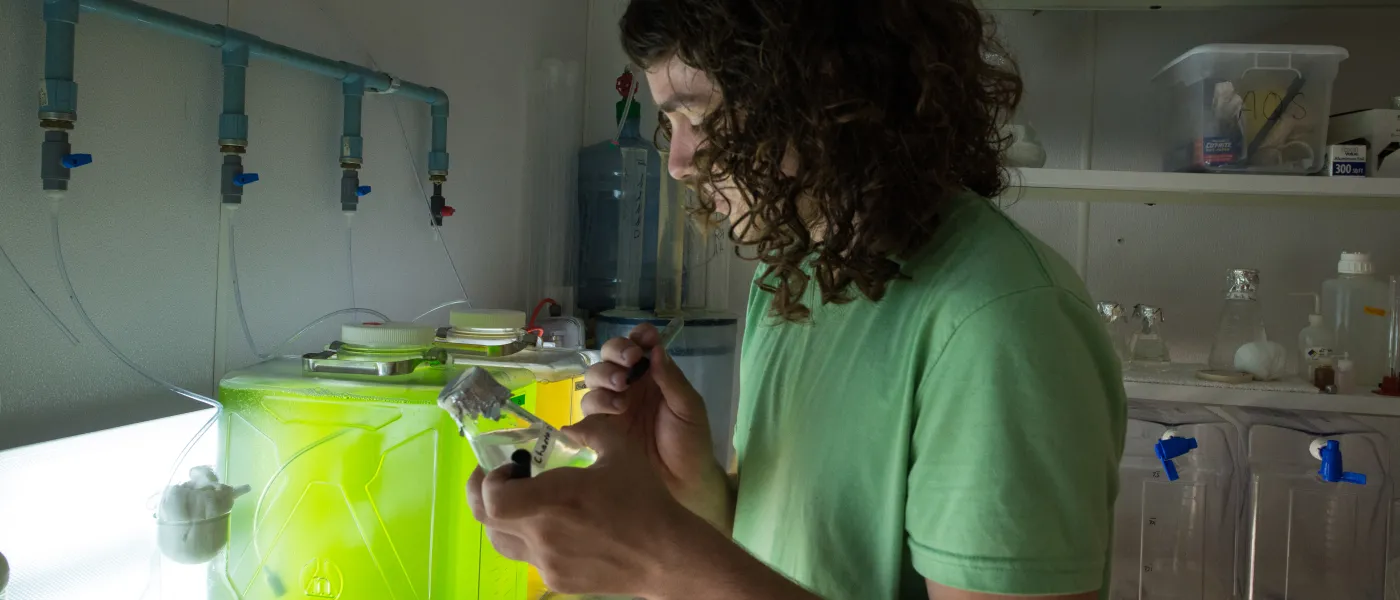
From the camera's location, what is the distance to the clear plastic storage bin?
1477 millimetres

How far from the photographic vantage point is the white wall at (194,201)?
0.80 meters

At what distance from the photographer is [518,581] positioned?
3.70 ft

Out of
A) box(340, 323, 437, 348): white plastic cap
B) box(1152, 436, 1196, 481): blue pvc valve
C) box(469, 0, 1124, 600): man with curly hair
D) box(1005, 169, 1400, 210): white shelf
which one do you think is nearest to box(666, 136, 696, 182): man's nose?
box(469, 0, 1124, 600): man with curly hair

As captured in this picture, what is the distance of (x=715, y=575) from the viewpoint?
62 cm

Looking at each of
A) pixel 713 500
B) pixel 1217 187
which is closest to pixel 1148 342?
pixel 1217 187

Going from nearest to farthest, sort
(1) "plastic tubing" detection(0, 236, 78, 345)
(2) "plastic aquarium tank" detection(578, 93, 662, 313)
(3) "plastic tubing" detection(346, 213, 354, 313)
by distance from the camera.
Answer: (1) "plastic tubing" detection(0, 236, 78, 345) < (3) "plastic tubing" detection(346, 213, 354, 313) < (2) "plastic aquarium tank" detection(578, 93, 662, 313)

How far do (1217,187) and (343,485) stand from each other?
4.54 ft

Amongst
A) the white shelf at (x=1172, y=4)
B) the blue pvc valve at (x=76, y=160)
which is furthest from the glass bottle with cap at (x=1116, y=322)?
the blue pvc valve at (x=76, y=160)

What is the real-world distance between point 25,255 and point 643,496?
1.96ft

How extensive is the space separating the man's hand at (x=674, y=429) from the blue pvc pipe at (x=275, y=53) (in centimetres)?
52

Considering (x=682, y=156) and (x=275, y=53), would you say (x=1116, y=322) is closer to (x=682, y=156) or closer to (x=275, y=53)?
(x=682, y=156)

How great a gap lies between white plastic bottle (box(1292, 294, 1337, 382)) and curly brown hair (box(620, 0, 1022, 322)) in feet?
3.93

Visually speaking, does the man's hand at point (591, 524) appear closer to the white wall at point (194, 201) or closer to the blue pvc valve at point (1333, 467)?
the white wall at point (194, 201)

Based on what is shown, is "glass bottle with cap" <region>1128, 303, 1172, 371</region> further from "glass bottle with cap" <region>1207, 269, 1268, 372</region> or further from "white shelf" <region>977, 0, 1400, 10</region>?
"white shelf" <region>977, 0, 1400, 10</region>
